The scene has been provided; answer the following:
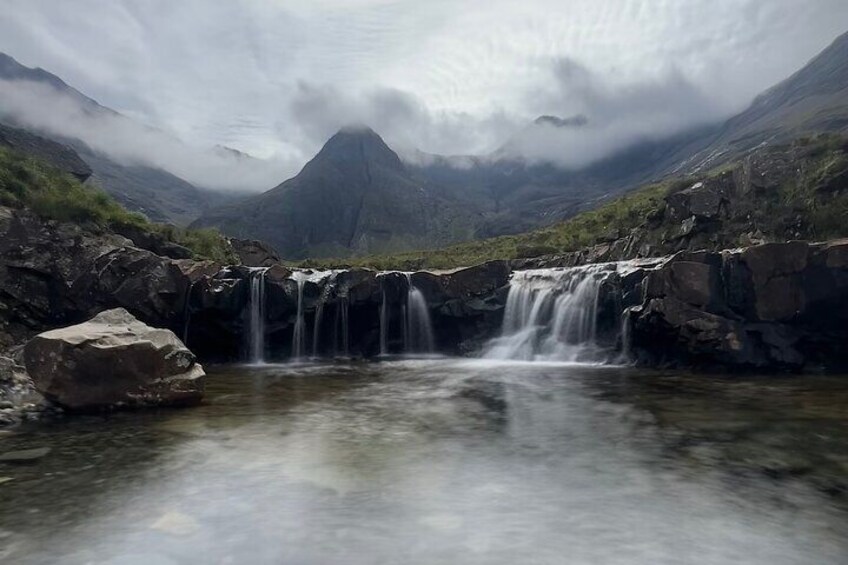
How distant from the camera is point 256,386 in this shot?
933 inches

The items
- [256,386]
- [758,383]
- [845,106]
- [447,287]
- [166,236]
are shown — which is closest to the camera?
[758,383]

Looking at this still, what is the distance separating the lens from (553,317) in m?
33.4

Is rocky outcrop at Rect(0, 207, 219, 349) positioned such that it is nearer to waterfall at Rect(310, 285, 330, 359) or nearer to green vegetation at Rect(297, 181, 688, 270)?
waterfall at Rect(310, 285, 330, 359)

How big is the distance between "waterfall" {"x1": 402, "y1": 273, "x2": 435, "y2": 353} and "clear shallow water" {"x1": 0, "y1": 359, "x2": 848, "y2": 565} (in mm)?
18473

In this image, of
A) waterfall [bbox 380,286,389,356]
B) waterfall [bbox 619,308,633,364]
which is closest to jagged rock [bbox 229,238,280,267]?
waterfall [bbox 380,286,389,356]

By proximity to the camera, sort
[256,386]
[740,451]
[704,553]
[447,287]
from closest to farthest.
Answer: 1. [704,553]
2. [740,451]
3. [256,386]
4. [447,287]

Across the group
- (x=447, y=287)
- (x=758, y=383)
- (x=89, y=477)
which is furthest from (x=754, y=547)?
(x=447, y=287)

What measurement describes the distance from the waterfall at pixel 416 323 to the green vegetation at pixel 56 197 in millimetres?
18831

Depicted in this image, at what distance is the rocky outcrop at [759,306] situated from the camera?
23875 millimetres

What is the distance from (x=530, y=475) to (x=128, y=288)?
2739 centimetres

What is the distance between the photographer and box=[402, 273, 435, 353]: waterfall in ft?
123

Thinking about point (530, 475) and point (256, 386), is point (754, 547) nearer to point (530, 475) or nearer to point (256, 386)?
point (530, 475)

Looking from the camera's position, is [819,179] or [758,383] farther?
[819,179]

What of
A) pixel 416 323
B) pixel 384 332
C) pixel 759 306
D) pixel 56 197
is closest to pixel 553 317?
pixel 416 323
